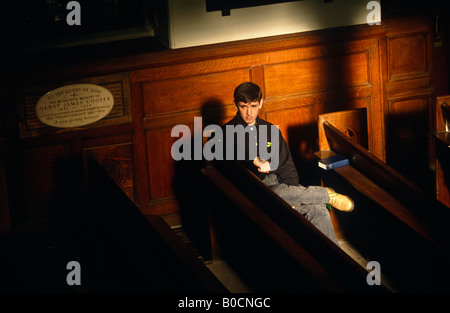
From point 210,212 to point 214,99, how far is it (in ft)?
4.33

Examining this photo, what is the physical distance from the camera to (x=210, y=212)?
4.11 meters

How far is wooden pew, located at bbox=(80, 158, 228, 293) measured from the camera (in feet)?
8.50

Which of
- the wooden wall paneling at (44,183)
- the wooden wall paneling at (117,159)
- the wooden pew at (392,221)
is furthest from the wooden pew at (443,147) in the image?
the wooden wall paneling at (44,183)

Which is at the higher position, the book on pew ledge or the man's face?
the man's face

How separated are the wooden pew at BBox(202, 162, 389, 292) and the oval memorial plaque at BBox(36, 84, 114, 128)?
1.40 m

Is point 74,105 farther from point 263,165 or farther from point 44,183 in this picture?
point 263,165

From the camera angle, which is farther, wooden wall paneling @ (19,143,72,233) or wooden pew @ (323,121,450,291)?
wooden wall paneling @ (19,143,72,233)

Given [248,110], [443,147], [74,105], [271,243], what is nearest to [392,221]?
[271,243]

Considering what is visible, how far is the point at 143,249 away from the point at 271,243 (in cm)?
59

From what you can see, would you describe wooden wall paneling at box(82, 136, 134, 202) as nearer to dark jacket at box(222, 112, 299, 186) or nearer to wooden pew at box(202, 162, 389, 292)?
A: dark jacket at box(222, 112, 299, 186)

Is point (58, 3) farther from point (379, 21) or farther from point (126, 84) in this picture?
point (379, 21)

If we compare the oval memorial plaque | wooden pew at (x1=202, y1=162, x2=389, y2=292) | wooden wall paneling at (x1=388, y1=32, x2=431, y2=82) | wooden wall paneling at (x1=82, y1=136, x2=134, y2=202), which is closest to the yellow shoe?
wooden pew at (x1=202, y1=162, x2=389, y2=292)

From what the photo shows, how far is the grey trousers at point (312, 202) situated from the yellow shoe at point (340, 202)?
1.7 inches
